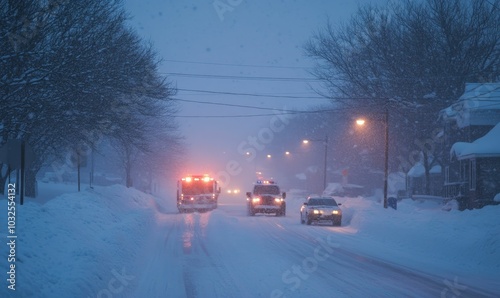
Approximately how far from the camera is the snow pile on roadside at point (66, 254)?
9070 mm

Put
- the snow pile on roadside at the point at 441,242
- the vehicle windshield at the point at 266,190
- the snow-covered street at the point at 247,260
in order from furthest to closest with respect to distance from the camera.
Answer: the vehicle windshield at the point at 266,190 → the snow pile on roadside at the point at 441,242 → the snow-covered street at the point at 247,260

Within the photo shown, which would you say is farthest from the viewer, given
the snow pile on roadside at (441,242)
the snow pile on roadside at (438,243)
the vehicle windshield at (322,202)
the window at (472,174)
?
the window at (472,174)

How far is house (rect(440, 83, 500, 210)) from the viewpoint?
35.4 metres

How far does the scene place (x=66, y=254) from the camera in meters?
11.5

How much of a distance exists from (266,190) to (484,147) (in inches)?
599

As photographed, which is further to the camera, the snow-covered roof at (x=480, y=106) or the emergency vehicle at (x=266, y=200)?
the emergency vehicle at (x=266, y=200)

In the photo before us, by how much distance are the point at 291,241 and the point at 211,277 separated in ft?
28.9

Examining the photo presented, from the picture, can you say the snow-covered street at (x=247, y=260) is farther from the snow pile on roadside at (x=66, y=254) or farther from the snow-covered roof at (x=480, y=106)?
the snow-covered roof at (x=480, y=106)

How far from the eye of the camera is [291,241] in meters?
20.9

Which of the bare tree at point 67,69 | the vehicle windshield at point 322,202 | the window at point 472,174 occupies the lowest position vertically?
the vehicle windshield at point 322,202

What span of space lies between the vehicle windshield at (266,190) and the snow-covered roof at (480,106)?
47.4 feet

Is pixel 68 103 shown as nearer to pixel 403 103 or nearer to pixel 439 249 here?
pixel 439 249

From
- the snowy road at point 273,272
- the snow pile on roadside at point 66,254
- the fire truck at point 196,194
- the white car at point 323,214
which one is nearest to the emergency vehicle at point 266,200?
the fire truck at point 196,194

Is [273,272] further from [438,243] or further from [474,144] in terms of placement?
[474,144]
